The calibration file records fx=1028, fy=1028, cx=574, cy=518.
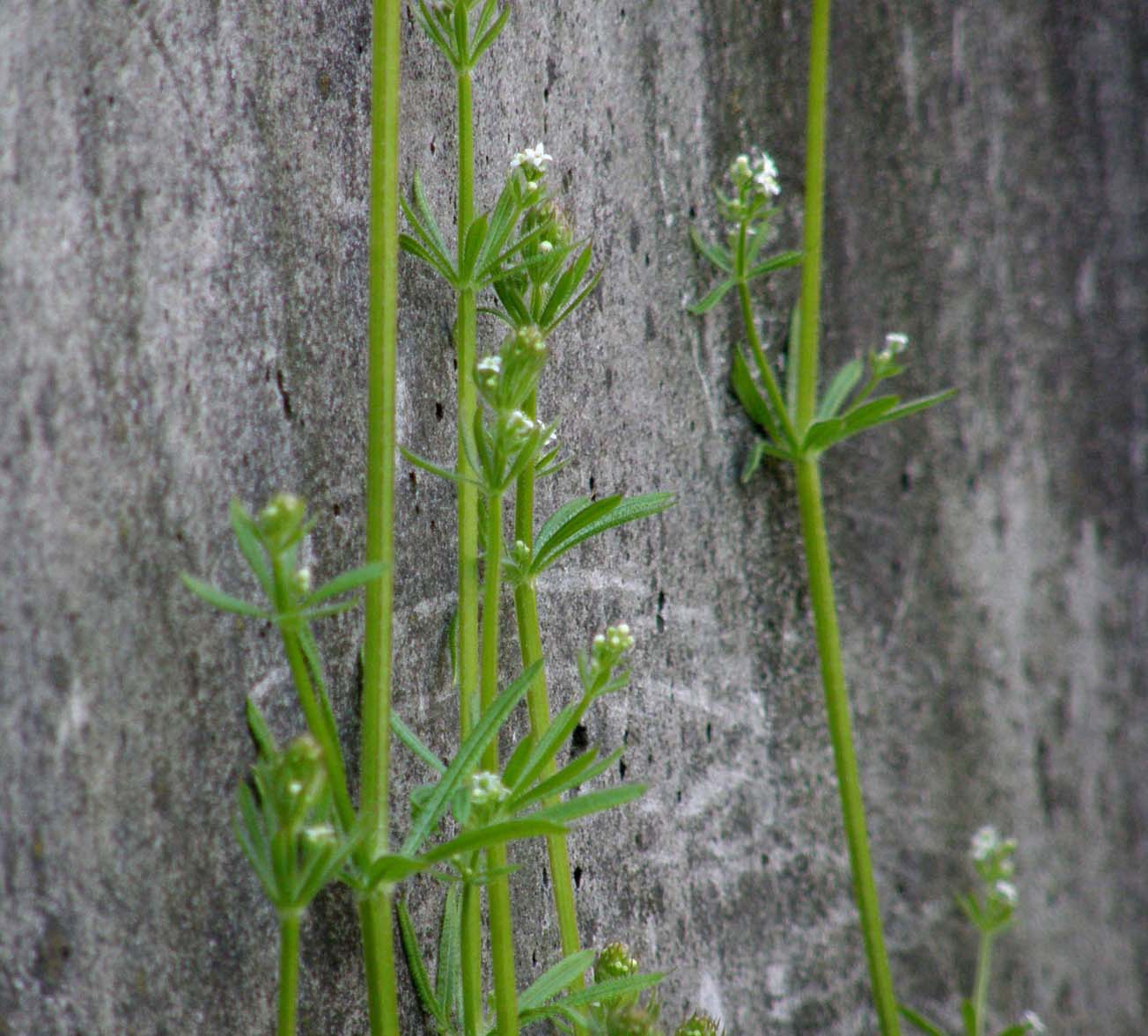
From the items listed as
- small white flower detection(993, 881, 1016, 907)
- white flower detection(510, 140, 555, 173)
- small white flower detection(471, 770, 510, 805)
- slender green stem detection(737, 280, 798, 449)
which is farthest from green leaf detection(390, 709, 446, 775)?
small white flower detection(993, 881, 1016, 907)

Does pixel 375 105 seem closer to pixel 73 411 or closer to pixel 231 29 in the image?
pixel 231 29

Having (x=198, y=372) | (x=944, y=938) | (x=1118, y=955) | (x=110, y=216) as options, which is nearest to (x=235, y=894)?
(x=198, y=372)

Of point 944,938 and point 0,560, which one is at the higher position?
point 0,560

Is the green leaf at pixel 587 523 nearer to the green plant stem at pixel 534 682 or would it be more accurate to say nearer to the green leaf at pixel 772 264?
the green plant stem at pixel 534 682

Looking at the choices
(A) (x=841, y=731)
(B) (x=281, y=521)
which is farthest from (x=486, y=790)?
(A) (x=841, y=731)

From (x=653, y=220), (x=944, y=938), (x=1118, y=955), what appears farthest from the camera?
(x=1118, y=955)

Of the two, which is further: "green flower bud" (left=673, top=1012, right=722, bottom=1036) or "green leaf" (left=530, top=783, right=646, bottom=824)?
"green flower bud" (left=673, top=1012, right=722, bottom=1036)

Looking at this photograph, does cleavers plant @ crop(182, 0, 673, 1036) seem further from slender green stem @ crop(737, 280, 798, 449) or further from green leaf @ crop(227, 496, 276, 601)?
slender green stem @ crop(737, 280, 798, 449)

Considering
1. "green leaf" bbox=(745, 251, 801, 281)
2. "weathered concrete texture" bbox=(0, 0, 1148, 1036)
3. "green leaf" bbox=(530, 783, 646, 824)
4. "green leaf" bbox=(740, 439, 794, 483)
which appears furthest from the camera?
"green leaf" bbox=(740, 439, 794, 483)
